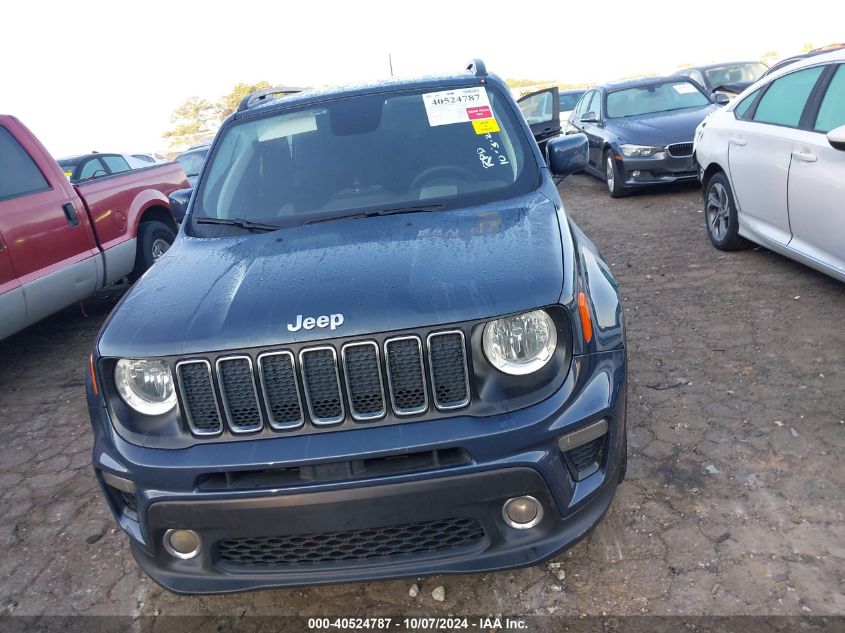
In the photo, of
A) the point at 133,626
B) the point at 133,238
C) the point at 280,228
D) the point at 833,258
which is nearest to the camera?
the point at 133,626

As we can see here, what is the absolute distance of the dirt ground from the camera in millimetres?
2480

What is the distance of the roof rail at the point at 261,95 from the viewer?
3949 millimetres

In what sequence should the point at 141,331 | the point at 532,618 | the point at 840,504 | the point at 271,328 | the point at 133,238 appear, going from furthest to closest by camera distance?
the point at 133,238 < the point at 840,504 < the point at 532,618 < the point at 141,331 < the point at 271,328

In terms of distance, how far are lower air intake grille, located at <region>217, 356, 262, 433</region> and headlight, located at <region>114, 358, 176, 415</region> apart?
7.9 inches

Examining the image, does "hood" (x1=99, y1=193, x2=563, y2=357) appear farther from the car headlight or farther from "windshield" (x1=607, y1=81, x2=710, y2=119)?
"windshield" (x1=607, y1=81, x2=710, y2=119)

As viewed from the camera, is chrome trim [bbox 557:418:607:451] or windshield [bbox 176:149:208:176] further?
windshield [bbox 176:149:208:176]

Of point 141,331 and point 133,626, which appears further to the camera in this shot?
point 133,626

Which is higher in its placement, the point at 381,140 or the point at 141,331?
the point at 381,140

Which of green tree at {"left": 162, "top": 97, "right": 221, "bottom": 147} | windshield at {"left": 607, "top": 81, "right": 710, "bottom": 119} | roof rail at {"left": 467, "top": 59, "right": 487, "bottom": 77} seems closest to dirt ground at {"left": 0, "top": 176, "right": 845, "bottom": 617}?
roof rail at {"left": 467, "top": 59, "right": 487, "bottom": 77}

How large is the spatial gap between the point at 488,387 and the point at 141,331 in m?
1.15

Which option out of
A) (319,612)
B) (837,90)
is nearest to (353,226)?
(319,612)

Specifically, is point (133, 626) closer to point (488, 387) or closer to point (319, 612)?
point (319, 612)

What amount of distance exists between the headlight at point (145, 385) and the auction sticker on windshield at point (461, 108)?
6.12 ft

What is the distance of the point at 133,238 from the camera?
20.9ft
